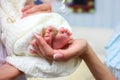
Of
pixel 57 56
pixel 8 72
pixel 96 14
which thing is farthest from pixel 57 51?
pixel 96 14

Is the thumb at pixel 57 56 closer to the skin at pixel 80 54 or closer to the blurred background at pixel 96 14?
the skin at pixel 80 54

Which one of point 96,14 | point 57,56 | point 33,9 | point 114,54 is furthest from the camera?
→ point 96,14

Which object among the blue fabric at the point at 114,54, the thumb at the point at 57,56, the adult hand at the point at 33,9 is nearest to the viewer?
the thumb at the point at 57,56

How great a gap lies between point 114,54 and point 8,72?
0.94m

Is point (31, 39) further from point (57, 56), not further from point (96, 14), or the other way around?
point (96, 14)

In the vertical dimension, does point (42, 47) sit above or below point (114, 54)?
above

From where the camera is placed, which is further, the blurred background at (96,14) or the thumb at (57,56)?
the blurred background at (96,14)

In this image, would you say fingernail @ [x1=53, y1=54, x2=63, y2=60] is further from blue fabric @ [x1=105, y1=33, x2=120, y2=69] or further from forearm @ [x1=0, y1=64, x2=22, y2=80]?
blue fabric @ [x1=105, y1=33, x2=120, y2=69]

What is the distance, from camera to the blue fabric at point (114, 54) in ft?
4.33

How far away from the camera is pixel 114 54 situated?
53.8 inches

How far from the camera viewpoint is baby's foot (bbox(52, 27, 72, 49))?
0.51 metres

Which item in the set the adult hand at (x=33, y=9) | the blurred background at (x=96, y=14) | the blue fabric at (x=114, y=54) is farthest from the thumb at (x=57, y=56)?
the blurred background at (x=96, y=14)

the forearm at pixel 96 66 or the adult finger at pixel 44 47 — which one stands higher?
the adult finger at pixel 44 47

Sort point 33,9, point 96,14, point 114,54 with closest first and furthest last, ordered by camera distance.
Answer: point 33,9 → point 114,54 → point 96,14
